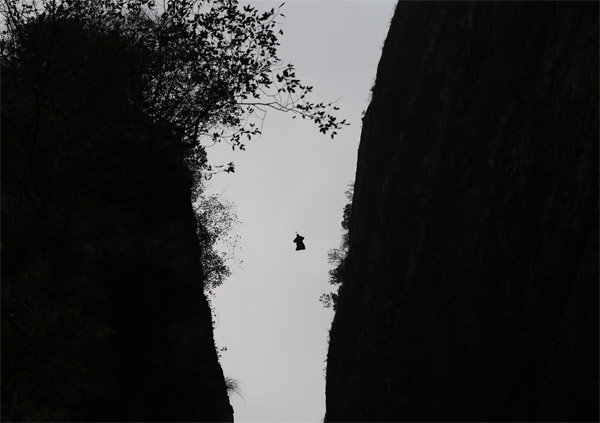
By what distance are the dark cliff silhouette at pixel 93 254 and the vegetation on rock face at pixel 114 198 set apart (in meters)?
0.05

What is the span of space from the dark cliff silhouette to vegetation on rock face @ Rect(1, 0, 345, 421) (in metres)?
0.05

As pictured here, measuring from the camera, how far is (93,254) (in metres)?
20.8

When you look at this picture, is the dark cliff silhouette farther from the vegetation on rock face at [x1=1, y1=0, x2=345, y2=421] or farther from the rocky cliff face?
the rocky cliff face

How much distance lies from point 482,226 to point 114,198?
1150 cm

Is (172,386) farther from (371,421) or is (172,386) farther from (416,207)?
(416,207)

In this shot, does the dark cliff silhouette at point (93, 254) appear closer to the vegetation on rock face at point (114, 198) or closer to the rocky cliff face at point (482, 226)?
the vegetation on rock face at point (114, 198)

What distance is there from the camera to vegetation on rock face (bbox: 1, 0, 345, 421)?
18.6 m

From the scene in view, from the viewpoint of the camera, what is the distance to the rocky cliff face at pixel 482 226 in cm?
1469

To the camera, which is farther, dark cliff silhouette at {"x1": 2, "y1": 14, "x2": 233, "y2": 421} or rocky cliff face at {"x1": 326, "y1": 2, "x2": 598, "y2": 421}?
dark cliff silhouette at {"x1": 2, "y1": 14, "x2": 233, "y2": 421}

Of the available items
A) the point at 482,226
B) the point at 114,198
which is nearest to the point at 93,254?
the point at 114,198

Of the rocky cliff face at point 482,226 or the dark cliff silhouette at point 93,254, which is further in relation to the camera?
the dark cliff silhouette at point 93,254

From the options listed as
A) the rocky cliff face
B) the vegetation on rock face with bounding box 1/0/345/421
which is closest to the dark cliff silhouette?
the vegetation on rock face with bounding box 1/0/345/421

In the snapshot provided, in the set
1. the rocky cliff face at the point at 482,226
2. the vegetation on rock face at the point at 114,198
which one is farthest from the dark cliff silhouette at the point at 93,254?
the rocky cliff face at the point at 482,226

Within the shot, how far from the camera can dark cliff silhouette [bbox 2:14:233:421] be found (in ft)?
56.5
